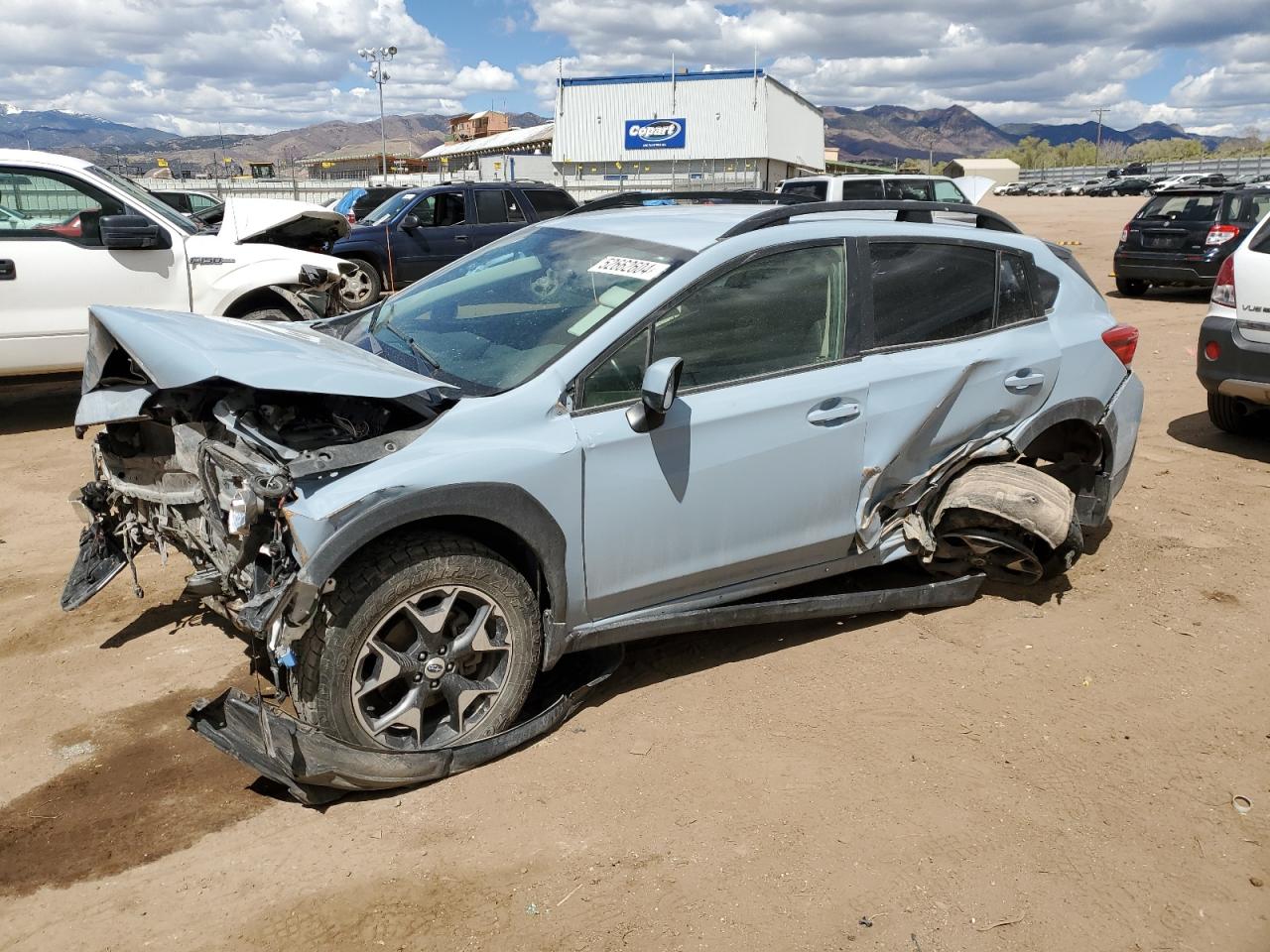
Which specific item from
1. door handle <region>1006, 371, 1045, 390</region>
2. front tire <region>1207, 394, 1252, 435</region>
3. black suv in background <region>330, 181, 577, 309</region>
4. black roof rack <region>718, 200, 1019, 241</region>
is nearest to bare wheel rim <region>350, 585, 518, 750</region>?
black roof rack <region>718, 200, 1019, 241</region>

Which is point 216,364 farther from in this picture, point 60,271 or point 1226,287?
point 1226,287

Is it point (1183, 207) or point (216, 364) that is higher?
point (1183, 207)

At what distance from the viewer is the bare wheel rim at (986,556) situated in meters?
4.35

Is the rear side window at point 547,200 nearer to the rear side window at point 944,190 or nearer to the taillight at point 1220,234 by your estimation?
the rear side window at point 944,190

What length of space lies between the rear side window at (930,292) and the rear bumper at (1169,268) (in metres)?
12.0

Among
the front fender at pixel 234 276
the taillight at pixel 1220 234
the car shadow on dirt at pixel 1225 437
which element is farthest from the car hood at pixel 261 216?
the taillight at pixel 1220 234

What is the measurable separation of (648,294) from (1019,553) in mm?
2132

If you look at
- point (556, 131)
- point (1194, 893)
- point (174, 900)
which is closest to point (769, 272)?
point (1194, 893)

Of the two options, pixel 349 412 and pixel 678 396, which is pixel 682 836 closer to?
pixel 678 396

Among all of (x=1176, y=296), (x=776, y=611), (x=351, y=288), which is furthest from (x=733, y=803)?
(x=1176, y=296)

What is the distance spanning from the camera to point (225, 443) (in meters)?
3.31

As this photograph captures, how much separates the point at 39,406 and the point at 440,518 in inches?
283

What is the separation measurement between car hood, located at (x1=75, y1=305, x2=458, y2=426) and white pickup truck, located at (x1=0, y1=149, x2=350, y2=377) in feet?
10.8

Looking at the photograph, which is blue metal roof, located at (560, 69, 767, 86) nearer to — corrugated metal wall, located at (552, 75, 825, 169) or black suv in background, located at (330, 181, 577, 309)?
corrugated metal wall, located at (552, 75, 825, 169)
